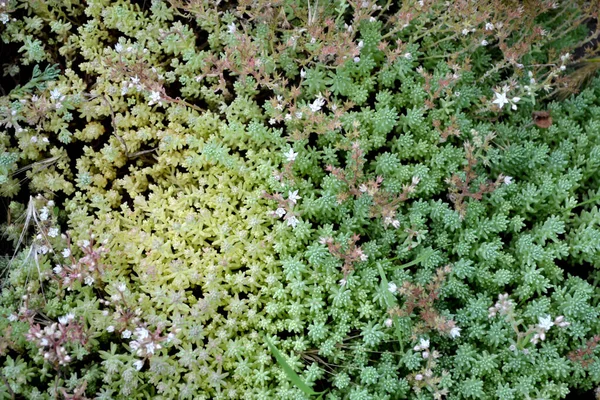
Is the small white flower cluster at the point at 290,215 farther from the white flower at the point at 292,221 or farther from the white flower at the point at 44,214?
the white flower at the point at 44,214

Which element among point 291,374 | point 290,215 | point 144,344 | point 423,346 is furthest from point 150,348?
point 423,346

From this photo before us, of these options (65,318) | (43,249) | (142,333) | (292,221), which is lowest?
(142,333)

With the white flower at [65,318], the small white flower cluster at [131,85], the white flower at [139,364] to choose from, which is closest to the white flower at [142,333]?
the white flower at [139,364]

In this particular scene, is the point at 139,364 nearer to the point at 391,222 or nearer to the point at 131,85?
the point at 391,222

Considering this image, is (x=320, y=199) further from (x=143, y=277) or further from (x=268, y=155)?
(x=143, y=277)

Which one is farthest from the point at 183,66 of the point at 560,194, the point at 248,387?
the point at 560,194

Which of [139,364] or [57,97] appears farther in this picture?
[57,97]

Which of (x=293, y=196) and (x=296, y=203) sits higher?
(x=293, y=196)

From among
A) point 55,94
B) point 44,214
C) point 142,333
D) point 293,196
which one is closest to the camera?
point 142,333

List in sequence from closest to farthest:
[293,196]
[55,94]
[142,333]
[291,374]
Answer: [291,374], [142,333], [293,196], [55,94]
